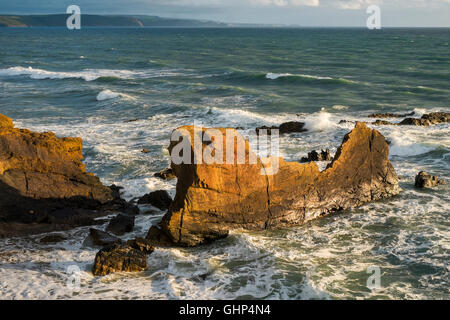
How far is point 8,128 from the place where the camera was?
1124cm

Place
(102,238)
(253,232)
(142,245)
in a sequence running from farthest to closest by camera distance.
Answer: (253,232) → (102,238) → (142,245)

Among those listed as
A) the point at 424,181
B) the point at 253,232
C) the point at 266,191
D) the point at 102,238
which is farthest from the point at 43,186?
the point at 424,181

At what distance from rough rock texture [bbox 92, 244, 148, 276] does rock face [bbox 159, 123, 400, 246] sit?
1132 mm

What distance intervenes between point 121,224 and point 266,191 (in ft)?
10.8

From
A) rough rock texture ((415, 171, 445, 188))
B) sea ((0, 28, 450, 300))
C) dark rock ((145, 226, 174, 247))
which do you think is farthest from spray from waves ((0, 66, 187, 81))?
dark rock ((145, 226, 174, 247))

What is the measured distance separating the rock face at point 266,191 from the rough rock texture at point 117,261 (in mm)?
1132

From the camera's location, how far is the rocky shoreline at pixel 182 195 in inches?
377

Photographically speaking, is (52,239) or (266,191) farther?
(266,191)

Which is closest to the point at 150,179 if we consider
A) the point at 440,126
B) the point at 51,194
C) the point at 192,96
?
the point at 51,194

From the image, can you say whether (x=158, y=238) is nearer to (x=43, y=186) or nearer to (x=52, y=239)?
(x=52, y=239)

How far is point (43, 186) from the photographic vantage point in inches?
439

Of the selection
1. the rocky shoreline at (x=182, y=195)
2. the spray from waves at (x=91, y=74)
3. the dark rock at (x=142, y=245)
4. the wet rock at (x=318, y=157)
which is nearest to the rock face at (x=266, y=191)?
the rocky shoreline at (x=182, y=195)

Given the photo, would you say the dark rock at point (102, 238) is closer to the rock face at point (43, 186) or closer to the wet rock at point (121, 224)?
the wet rock at point (121, 224)
